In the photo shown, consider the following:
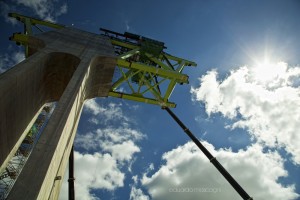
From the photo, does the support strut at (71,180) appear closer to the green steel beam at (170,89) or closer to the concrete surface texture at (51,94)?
the concrete surface texture at (51,94)

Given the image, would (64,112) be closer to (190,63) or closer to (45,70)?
(45,70)

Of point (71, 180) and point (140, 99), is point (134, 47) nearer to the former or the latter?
point (140, 99)

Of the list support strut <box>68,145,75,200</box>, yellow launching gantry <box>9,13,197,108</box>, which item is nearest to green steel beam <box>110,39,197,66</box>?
yellow launching gantry <box>9,13,197,108</box>

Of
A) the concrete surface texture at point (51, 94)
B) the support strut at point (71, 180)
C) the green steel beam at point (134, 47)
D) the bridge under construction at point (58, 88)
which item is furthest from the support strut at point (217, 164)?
the support strut at point (71, 180)

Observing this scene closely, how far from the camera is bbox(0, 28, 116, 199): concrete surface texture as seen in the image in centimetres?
500

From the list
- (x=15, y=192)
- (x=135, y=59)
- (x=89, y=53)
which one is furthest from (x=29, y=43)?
(x=15, y=192)

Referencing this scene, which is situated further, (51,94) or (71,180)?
(51,94)

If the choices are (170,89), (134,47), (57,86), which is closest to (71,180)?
(57,86)

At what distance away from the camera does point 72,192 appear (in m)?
8.99

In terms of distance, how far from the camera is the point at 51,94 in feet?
42.9

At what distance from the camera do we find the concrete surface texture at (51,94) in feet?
16.4

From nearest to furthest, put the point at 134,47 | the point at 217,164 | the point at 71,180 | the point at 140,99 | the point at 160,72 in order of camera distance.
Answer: the point at 217,164 < the point at 71,180 < the point at 160,72 < the point at 140,99 < the point at 134,47

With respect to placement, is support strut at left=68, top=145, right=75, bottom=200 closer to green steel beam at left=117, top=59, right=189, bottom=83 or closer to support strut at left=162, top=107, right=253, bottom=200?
green steel beam at left=117, top=59, right=189, bottom=83

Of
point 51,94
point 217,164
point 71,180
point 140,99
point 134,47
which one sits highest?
point 134,47
